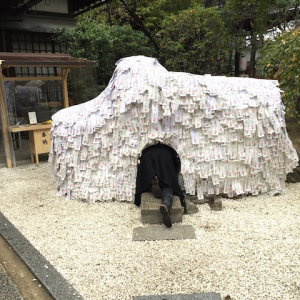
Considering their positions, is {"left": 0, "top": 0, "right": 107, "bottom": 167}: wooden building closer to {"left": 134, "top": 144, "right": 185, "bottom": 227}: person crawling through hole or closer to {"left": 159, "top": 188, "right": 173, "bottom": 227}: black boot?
{"left": 134, "top": 144, "right": 185, "bottom": 227}: person crawling through hole

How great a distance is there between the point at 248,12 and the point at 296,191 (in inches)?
283

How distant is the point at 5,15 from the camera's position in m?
9.68

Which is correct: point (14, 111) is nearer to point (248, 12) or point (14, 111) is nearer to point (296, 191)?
point (296, 191)

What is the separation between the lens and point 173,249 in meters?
3.29

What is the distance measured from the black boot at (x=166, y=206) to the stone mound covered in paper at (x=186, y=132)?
1.70 ft

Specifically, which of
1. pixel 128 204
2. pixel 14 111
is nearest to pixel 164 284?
pixel 128 204

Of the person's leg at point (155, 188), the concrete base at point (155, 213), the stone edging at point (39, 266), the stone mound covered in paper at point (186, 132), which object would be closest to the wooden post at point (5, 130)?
the stone mound covered in paper at point (186, 132)

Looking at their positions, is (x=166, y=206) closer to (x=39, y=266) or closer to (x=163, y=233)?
(x=163, y=233)

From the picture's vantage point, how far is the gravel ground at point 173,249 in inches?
106

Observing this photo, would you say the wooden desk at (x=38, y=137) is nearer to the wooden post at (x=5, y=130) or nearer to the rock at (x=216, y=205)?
the wooden post at (x=5, y=130)

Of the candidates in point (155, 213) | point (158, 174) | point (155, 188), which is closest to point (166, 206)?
point (155, 213)

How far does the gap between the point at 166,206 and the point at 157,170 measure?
2.15 feet

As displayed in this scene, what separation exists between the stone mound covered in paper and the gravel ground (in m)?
0.33

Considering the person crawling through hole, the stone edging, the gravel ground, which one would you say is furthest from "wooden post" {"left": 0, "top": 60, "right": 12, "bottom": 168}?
the person crawling through hole
